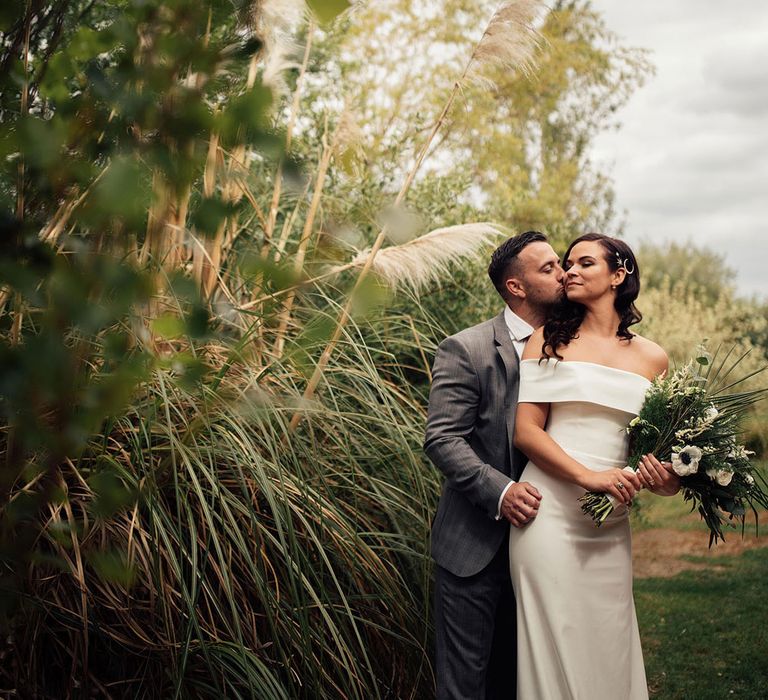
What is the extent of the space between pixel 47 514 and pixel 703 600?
591 cm

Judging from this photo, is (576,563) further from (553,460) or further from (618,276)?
(618,276)

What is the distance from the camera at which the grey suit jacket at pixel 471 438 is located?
317 cm

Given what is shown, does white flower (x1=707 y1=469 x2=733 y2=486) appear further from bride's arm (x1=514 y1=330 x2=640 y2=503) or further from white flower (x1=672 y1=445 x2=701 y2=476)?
bride's arm (x1=514 y1=330 x2=640 y2=503)

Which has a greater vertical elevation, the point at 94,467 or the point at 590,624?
the point at 94,467

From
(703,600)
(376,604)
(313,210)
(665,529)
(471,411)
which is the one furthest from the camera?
(665,529)

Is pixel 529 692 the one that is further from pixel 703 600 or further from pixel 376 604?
pixel 703 600

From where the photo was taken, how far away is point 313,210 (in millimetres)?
4480

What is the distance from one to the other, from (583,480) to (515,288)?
87 centimetres

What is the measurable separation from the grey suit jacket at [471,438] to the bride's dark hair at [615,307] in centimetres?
20

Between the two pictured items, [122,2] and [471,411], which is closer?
[122,2]

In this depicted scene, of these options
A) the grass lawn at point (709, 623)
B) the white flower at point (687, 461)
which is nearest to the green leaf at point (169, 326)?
the white flower at point (687, 461)

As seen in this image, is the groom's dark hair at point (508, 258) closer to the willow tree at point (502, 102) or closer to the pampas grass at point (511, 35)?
the pampas grass at point (511, 35)

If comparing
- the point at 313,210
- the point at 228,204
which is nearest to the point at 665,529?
the point at 313,210

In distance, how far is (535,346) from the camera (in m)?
3.31
